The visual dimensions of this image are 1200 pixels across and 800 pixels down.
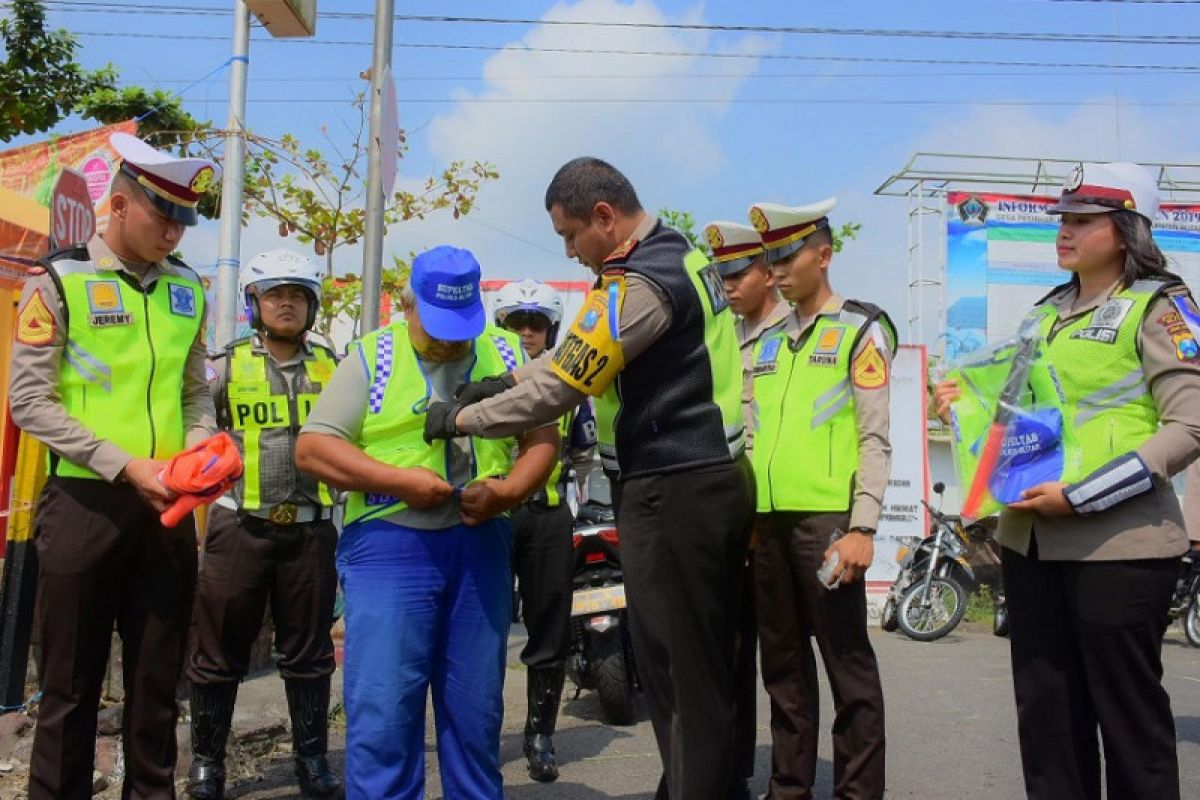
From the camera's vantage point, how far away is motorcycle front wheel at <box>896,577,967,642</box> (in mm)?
11836

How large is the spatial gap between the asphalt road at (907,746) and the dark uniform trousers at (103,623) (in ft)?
4.29

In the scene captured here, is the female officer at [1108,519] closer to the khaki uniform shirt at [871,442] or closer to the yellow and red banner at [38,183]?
the khaki uniform shirt at [871,442]

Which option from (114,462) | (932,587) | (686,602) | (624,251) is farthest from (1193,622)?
(114,462)

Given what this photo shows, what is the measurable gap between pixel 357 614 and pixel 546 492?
205cm

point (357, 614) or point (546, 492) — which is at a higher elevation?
point (546, 492)

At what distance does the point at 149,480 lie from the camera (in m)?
3.56

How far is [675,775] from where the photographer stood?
139 inches

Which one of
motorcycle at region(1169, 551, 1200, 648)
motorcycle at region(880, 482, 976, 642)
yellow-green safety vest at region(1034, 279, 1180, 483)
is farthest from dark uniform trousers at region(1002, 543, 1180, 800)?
motorcycle at region(1169, 551, 1200, 648)

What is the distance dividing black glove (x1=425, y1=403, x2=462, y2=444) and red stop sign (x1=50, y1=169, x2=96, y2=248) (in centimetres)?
366

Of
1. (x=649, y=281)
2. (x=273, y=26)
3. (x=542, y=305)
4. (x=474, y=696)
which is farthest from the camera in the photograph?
(x=273, y=26)

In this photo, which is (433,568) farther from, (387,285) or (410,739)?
(387,285)

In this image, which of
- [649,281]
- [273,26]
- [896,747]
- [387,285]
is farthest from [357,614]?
[387,285]

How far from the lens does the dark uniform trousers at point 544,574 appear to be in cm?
553

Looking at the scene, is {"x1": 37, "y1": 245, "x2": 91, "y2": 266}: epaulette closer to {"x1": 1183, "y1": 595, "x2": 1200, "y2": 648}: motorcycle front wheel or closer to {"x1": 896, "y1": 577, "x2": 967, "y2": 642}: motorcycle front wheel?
{"x1": 896, "y1": 577, "x2": 967, "y2": 642}: motorcycle front wheel
